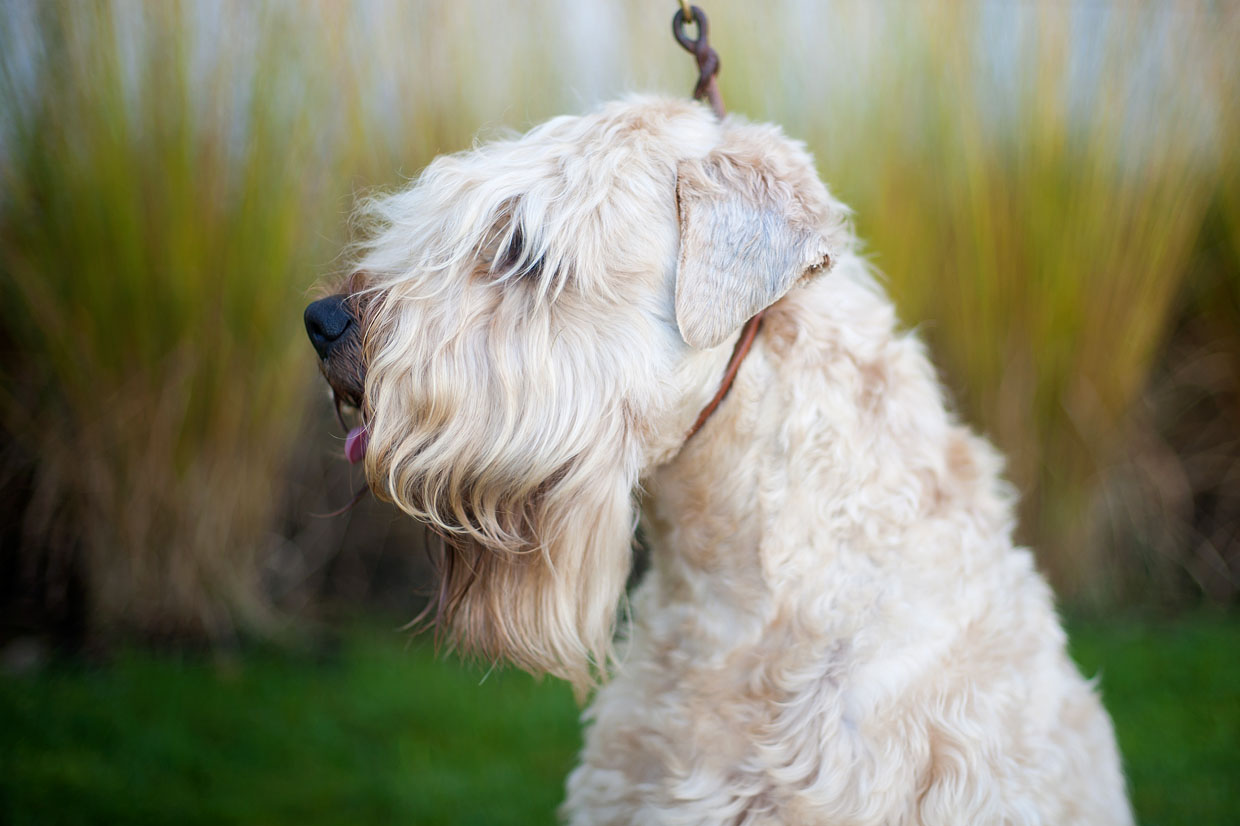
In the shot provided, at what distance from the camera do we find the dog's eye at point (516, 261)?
5.82ft

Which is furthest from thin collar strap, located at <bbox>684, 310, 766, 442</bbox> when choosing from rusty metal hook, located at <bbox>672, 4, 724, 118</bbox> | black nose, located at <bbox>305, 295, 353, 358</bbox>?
black nose, located at <bbox>305, 295, 353, 358</bbox>

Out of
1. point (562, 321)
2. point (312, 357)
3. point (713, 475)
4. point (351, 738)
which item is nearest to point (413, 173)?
point (312, 357)

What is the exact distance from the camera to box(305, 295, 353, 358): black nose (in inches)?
68.1

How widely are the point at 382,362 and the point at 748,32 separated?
10.8 ft

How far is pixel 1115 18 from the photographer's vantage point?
420 cm

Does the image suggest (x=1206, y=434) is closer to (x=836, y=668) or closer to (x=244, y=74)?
(x=836, y=668)

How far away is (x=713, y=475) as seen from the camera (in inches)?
72.7

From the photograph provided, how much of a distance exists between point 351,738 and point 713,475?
7.80 ft

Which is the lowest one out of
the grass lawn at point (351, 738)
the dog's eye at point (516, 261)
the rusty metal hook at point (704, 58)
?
the grass lawn at point (351, 738)

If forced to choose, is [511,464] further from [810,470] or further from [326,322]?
[810,470]

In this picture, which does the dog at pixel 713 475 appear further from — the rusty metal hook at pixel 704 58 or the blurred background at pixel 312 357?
the blurred background at pixel 312 357

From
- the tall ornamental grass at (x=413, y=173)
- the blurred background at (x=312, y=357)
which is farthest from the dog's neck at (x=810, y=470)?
the tall ornamental grass at (x=413, y=173)

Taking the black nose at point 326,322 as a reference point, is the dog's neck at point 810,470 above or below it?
below

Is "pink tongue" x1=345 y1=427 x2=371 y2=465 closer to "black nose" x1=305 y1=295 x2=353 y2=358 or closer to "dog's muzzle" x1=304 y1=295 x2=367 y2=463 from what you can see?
"dog's muzzle" x1=304 y1=295 x2=367 y2=463
